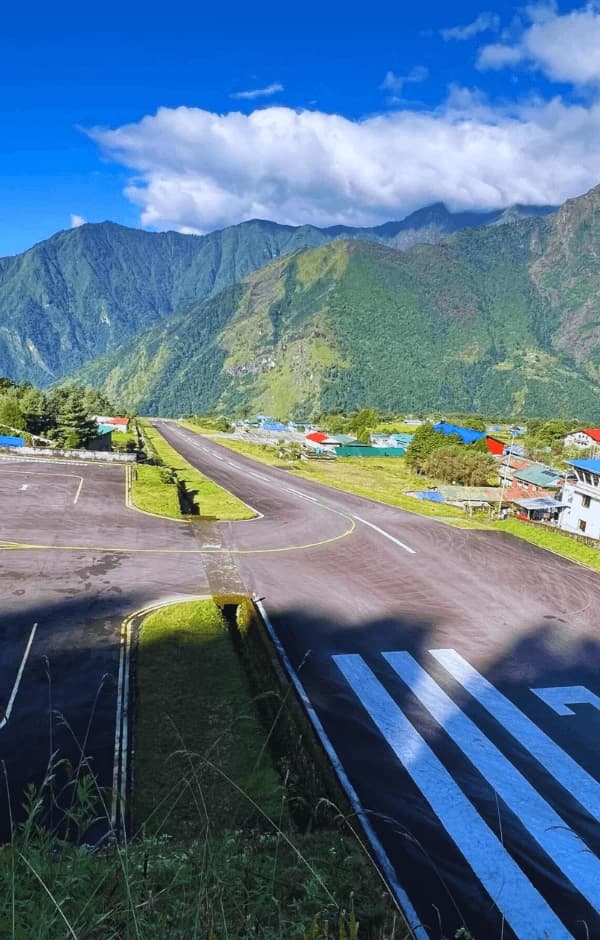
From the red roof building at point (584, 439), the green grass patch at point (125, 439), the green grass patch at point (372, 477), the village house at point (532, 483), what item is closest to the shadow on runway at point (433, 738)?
the green grass patch at point (372, 477)

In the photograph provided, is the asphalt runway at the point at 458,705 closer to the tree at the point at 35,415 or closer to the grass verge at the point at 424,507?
the grass verge at the point at 424,507

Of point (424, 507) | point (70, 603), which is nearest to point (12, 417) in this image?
point (424, 507)

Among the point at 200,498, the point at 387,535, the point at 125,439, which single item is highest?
the point at 125,439

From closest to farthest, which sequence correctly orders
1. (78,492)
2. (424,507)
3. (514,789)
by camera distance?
(514,789)
(78,492)
(424,507)

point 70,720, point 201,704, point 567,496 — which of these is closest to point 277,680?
point 201,704

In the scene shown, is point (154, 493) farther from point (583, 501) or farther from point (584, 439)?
point (584, 439)

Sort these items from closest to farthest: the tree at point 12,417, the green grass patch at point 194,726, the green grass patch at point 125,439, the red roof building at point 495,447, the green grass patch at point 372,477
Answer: the green grass patch at point 194,726
the green grass patch at point 372,477
the tree at point 12,417
the green grass patch at point 125,439
the red roof building at point 495,447
